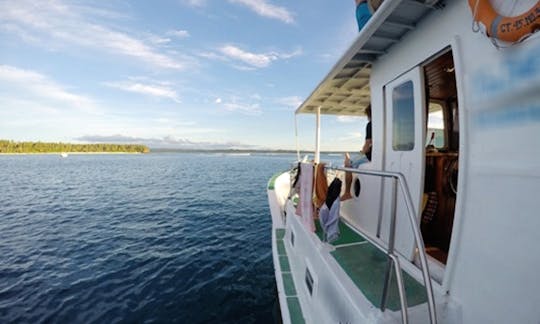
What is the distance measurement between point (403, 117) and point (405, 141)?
33cm

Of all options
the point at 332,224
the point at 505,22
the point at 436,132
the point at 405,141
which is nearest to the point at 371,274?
the point at 332,224

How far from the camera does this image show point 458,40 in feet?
6.30

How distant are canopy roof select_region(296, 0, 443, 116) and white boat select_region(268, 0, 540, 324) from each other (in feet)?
0.07

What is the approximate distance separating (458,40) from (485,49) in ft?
1.11

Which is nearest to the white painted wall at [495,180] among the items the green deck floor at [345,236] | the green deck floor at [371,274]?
the green deck floor at [371,274]

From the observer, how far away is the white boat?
1351 millimetres

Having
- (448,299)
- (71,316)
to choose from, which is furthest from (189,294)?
(448,299)

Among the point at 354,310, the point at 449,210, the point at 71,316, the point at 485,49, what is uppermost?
the point at 485,49

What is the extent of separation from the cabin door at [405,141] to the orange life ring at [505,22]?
3.24ft

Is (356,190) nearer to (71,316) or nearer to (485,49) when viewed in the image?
(485,49)

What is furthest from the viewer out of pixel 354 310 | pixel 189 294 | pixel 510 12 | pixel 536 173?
pixel 189 294

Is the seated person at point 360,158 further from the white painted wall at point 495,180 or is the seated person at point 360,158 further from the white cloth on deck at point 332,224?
the white painted wall at point 495,180

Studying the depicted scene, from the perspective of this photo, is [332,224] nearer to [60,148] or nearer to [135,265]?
[135,265]

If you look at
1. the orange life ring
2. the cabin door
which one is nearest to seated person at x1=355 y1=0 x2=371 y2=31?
the cabin door
